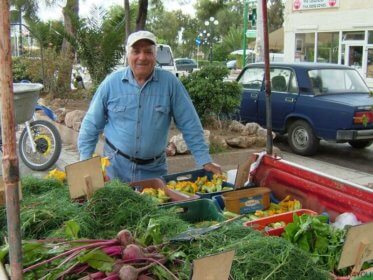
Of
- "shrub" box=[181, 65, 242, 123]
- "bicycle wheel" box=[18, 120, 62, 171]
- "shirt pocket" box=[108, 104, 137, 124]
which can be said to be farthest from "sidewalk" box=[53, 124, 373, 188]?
"shirt pocket" box=[108, 104, 137, 124]

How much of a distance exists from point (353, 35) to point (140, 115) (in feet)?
79.1

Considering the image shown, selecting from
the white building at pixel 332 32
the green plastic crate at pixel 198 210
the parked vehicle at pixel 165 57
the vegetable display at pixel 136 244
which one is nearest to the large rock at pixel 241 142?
the green plastic crate at pixel 198 210

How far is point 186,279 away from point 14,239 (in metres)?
0.65

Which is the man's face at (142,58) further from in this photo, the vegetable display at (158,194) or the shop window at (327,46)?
the shop window at (327,46)

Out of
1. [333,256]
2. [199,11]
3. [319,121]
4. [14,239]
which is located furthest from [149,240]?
[199,11]

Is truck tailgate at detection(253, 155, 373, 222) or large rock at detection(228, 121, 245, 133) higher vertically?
truck tailgate at detection(253, 155, 373, 222)

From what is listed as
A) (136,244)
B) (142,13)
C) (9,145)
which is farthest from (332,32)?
(9,145)

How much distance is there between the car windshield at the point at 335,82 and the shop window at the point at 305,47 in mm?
18682

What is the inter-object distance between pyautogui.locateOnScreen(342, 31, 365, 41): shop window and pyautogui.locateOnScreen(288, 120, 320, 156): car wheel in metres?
17.1

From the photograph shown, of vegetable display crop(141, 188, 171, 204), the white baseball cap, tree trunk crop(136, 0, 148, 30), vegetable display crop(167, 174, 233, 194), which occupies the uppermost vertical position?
tree trunk crop(136, 0, 148, 30)

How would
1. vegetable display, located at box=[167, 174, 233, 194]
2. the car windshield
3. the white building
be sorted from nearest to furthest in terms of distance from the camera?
vegetable display, located at box=[167, 174, 233, 194] < the car windshield < the white building

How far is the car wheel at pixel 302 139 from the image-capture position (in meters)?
9.62

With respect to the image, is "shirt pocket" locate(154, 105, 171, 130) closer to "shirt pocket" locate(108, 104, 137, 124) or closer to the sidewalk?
"shirt pocket" locate(108, 104, 137, 124)

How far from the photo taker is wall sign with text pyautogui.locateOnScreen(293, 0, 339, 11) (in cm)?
2720
